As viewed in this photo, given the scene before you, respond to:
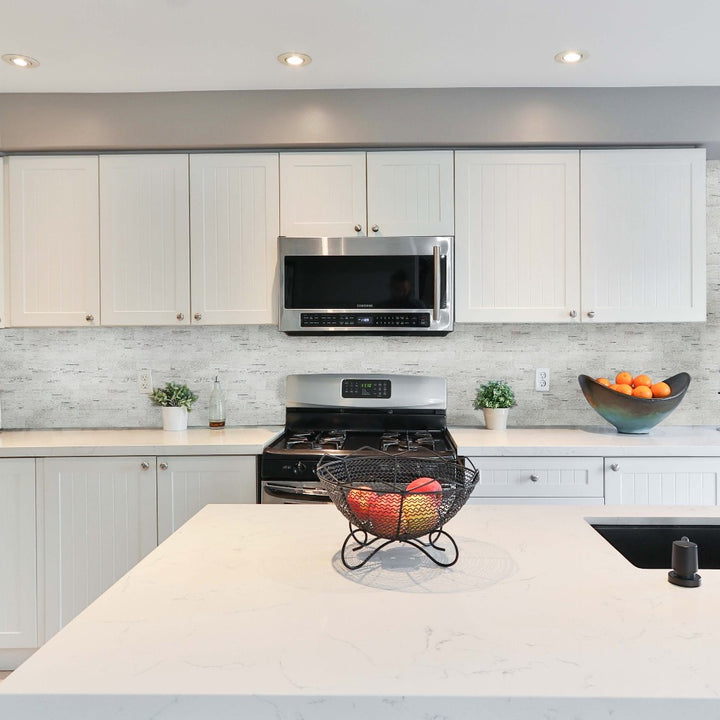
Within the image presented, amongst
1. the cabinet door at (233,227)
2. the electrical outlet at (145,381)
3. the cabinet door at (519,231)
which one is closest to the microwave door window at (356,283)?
the cabinet door at (233,227)

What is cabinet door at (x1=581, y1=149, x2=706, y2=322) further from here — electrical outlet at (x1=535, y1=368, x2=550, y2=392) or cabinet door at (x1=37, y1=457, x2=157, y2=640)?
cabinet door at (x1=37, y1=457, x2=157, y2=640)

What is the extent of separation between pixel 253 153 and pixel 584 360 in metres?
1.89

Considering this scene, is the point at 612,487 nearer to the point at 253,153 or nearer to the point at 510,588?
the point at 510,588

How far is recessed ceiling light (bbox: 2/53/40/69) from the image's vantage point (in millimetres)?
2408

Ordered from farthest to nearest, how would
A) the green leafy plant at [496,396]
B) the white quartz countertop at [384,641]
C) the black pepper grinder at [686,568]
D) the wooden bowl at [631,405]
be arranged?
the green leafy plant at [496,396]
the wooden bowl at [631,405]
the black pepper grinder at [686,568]
the white quartz countertop at [384,641]

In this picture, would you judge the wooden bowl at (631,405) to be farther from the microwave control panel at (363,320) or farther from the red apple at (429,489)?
the red apple at (429,489)

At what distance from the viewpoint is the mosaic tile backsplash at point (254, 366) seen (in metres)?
3.11

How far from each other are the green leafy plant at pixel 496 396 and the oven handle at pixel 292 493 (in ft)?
3.16

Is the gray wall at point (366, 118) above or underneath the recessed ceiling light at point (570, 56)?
underneath

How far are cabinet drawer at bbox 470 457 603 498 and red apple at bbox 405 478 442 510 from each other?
1484 millimetres

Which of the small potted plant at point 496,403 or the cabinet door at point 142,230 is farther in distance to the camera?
the small potted plant at point 496,403

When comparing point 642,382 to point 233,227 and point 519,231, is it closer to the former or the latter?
point 519,231

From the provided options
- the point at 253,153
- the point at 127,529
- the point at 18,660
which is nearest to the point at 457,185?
the point at 253,153

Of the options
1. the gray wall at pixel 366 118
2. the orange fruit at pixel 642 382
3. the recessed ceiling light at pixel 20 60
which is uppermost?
the recessed ceiling light at pixel 20 60
